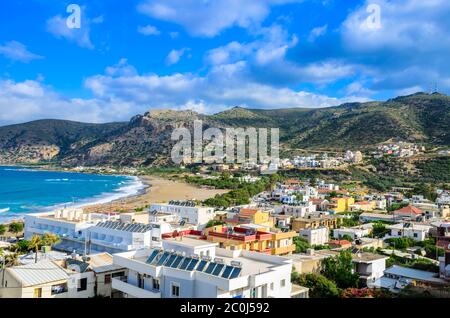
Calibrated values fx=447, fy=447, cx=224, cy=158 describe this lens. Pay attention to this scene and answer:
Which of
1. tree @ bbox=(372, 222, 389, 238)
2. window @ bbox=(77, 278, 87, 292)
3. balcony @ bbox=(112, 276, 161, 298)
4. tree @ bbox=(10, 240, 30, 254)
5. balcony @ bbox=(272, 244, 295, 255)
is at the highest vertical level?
balcony @ bbox=(112, 276, 161, 298)

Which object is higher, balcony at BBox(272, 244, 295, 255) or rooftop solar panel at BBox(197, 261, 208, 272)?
rooftop solar panel at BBox(197, 261, 208, 272)

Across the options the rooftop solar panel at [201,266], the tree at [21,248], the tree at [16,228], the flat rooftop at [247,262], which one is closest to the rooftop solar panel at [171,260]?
the flat rooftop at [247,262]

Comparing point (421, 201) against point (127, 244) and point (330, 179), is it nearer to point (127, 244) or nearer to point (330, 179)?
point (330, 179)

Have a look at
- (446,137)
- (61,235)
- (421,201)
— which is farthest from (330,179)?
(61,235)

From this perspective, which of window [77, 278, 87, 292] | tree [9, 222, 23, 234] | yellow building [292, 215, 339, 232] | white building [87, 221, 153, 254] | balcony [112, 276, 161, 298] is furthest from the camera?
yellow building [292, 215, 339, 232]

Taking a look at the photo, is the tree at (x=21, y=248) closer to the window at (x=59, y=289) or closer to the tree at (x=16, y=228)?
the tree at (x=16, y=228)

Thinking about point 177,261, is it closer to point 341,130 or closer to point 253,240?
point 253,240

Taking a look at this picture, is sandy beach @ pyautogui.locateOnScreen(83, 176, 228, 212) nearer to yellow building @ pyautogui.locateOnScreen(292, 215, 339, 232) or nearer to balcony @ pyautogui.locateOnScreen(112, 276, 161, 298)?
yellow building @ pyautogui.locateOnScreen(292, 215, 339, 232)

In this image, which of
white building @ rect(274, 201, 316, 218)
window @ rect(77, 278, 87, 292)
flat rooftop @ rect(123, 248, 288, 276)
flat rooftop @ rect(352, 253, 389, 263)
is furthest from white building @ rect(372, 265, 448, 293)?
white building @ rect(274, 201, 316, 218)
